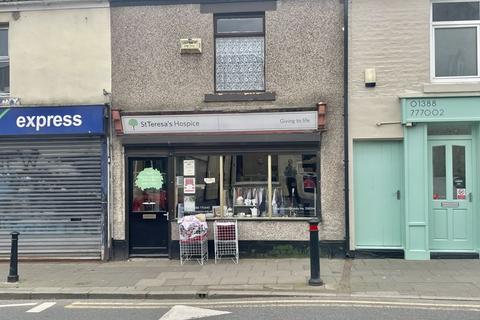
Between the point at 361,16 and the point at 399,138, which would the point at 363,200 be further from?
the point at 361,16

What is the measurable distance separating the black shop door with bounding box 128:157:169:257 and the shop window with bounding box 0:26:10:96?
3493mm

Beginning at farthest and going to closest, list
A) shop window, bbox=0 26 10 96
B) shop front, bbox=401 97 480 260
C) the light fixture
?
shop window, bbox=0 26 10 96
the light fixture
shop front, bbox=401 97 480 260

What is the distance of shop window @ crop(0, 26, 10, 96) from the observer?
1201 cm

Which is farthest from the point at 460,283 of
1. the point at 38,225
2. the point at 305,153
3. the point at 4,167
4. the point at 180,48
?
the point at 4,167

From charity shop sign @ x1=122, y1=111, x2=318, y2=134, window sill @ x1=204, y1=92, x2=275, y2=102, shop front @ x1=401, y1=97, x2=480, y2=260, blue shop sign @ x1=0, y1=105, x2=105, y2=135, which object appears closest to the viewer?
shop front @ x1=401, y1=97, x2=480, y2=260

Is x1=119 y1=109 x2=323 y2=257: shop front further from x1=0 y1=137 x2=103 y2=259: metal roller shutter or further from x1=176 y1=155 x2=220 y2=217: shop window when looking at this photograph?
x1=0 y1=137 x2=103 y2=259: metal roller shutter

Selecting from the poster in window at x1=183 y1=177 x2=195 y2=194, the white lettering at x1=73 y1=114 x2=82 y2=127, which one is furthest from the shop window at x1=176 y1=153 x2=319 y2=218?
the white lettering at x1=73 y1=114 x2=82 y2=127

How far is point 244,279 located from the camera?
9.20m

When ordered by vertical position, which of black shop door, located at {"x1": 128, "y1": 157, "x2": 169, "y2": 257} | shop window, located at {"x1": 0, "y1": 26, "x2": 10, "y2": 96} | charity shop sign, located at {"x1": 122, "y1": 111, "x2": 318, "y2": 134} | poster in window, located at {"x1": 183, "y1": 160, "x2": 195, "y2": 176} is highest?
shop window, located at {"x1": 0, "y1": 26, "x2": 10, "y2": 96}

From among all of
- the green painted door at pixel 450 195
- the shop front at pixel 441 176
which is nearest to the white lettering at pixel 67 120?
the shop front at pixel 441 176

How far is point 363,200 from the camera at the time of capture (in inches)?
Answer: 433

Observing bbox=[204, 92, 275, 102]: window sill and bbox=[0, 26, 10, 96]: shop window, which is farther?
bbox=[0, 26, 10, 96]: shop window

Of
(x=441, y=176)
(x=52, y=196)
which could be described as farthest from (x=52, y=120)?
(x=441, y=176)

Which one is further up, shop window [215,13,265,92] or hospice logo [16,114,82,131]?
shop window [215,13,265,92]
